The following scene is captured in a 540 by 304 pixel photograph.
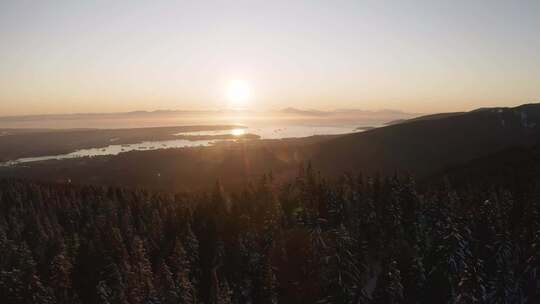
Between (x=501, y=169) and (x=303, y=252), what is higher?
(x=501, y=169)

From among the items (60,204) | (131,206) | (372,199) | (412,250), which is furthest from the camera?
(60,204)

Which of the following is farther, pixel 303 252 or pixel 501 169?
pixel 501 169

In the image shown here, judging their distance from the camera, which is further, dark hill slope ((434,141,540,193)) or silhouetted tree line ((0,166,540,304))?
dark hill slope ((434,141,540,193))

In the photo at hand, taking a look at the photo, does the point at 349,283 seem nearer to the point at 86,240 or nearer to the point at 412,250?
the point at 412,250

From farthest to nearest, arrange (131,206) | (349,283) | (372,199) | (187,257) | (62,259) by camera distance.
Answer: (131,206)
(372,199)
(187,257)
(62,259)
(349,283)

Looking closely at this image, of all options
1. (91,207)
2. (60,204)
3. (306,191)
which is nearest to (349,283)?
(306,191)

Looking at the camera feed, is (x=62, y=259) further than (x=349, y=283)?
Yes

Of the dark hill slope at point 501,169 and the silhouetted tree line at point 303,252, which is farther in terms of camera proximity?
the dark hill slope at point 501,169

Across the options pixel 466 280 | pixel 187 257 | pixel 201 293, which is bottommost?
pixel 201 293
